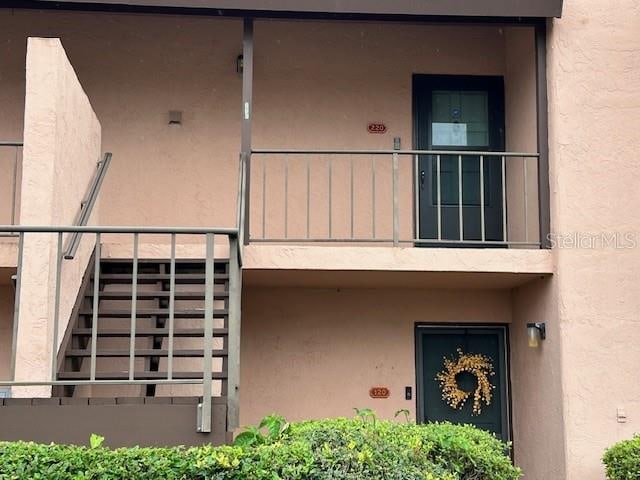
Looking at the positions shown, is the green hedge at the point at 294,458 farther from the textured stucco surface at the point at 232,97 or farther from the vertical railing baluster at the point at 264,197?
the textured stucco surface at the point at 232,97

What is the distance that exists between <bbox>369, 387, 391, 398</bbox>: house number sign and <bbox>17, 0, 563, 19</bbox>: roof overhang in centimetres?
387

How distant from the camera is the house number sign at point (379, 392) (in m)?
9.16

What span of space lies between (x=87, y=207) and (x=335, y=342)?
3.10 metres

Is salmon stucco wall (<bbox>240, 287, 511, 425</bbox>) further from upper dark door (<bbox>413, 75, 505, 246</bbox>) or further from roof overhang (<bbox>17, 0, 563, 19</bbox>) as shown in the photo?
roof overhang (<bbox>17, 0, 563, 19</bbox>)

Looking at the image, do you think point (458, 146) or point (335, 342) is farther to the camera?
point (458, 146)

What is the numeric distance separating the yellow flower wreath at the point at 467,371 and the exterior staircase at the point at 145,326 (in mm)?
2512

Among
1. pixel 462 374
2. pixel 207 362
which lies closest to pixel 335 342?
pixel 462 374

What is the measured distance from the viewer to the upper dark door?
9.47m

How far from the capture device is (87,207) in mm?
7559

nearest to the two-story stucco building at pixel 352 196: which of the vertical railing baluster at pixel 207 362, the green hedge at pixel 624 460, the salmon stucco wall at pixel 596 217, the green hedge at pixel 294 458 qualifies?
the salmon stucco wall at pixel 596 217

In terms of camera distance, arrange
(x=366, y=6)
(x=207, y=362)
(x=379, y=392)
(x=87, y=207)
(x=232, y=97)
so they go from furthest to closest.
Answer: (x=232, y=97) → (x=379, y=392) → (x=366, y=6) → (x=87, y=207) → (x=207, y=362)

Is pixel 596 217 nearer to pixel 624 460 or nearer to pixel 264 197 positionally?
pixel 624 460

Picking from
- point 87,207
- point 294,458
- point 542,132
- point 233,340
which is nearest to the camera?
point 294,458

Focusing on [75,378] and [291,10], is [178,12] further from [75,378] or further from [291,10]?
[75,378]
